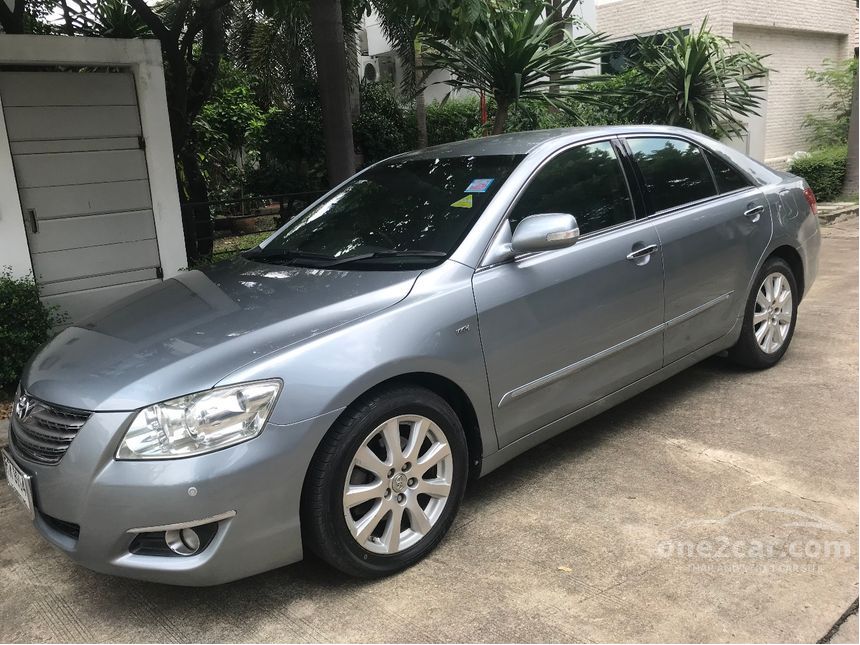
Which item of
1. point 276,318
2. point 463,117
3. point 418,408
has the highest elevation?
point 463,117

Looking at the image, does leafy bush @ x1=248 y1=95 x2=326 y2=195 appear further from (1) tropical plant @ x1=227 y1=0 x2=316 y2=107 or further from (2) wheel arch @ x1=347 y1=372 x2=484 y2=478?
(2) wheel arch @ x1=347 y1=372 x2=484 y2=478

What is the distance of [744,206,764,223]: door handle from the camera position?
447cm

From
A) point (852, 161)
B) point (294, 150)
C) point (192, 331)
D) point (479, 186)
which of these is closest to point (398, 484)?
point (192, 331)

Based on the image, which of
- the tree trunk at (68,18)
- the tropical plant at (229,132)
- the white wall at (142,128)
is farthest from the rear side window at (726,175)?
the tropical plant at (229,132)

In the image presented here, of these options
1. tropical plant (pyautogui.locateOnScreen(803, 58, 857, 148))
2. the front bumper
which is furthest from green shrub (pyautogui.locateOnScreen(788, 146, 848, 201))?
the front bumper

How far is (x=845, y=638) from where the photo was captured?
2.41m

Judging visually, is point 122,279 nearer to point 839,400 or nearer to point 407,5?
point 407,5

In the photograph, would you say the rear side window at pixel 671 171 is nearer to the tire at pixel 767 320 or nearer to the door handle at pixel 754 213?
the door handle at pixel 754 213

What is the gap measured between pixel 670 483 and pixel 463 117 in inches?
469

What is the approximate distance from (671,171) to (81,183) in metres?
4.35

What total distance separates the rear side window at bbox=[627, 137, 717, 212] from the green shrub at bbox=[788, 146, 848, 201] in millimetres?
9818

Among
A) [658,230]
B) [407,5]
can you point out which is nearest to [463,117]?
[407,5]

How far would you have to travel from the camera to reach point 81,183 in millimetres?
5840

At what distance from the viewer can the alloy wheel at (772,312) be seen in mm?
4664
